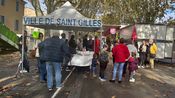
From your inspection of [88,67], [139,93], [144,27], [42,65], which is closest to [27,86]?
[42,65]

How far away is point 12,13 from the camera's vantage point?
57969 millimetres

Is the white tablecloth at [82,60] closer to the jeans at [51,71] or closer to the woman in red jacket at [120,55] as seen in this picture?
the woman in red jacket at [120,55]

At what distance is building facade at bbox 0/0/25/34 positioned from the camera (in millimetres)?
54688

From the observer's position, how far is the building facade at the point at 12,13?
54.7m

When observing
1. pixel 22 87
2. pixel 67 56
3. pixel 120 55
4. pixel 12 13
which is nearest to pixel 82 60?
pixel 67 56

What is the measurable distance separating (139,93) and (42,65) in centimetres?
381

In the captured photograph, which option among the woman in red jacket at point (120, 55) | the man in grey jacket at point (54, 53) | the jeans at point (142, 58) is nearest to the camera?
the man in grey jacket at point (54, 53)

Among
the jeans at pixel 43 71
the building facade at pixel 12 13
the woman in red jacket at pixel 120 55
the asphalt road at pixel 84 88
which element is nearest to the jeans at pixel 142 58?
the asphalt road at pixel 84 88

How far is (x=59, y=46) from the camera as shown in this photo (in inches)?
541

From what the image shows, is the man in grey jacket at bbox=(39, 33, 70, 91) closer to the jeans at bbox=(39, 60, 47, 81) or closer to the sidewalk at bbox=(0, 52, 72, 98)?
the sidewalk at bbox=(0, 52, 72, 98)

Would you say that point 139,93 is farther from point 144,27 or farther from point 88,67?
point 144,27

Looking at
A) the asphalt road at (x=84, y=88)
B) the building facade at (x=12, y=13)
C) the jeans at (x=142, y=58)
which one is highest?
the building facade at (x=12, y=13)

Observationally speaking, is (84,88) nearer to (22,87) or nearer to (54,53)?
(54,53)

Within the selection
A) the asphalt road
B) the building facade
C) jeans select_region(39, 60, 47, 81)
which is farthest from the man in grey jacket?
the building facade
